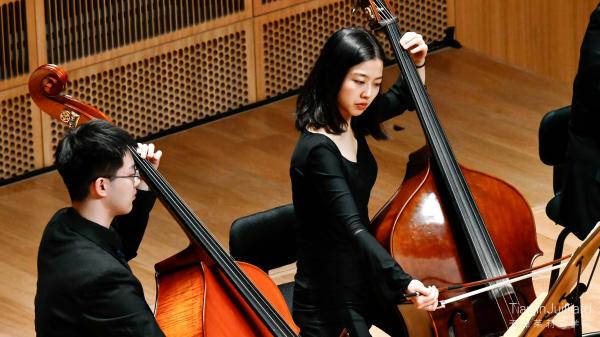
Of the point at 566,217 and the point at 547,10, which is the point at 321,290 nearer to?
the point at 566,217

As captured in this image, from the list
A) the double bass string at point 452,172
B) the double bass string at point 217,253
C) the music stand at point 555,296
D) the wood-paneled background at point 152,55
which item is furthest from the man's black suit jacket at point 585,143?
the wood-paneled background at point 152,55

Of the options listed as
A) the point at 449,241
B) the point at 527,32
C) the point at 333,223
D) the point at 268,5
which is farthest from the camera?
the point at 527,32

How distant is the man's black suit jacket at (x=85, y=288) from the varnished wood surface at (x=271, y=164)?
1687 mm

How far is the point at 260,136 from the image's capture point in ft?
19.7

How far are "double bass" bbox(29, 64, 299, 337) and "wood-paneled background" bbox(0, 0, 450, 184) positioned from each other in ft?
8.39

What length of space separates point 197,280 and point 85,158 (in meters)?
0.43

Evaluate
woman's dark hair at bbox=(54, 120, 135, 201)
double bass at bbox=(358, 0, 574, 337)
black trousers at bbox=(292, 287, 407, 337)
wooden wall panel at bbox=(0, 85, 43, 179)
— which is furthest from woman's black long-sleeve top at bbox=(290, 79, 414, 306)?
wooden wall panel at bbox=(0, 85, 43, 179)

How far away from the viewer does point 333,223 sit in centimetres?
341

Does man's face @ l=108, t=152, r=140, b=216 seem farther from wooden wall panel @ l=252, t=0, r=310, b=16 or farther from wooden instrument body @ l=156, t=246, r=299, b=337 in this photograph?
wooden wall panel @ l=252, t=0, r=310, b=16

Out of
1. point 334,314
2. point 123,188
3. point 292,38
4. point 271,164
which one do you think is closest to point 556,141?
point 334,314

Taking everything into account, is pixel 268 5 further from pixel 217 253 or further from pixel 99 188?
pixel 99 188

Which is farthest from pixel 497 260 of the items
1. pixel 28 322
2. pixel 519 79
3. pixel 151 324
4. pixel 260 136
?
pixel 519 79

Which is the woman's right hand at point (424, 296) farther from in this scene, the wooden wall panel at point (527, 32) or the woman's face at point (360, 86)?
the wooden wall panel at point (527, 32)

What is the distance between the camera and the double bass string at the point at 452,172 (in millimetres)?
3480
